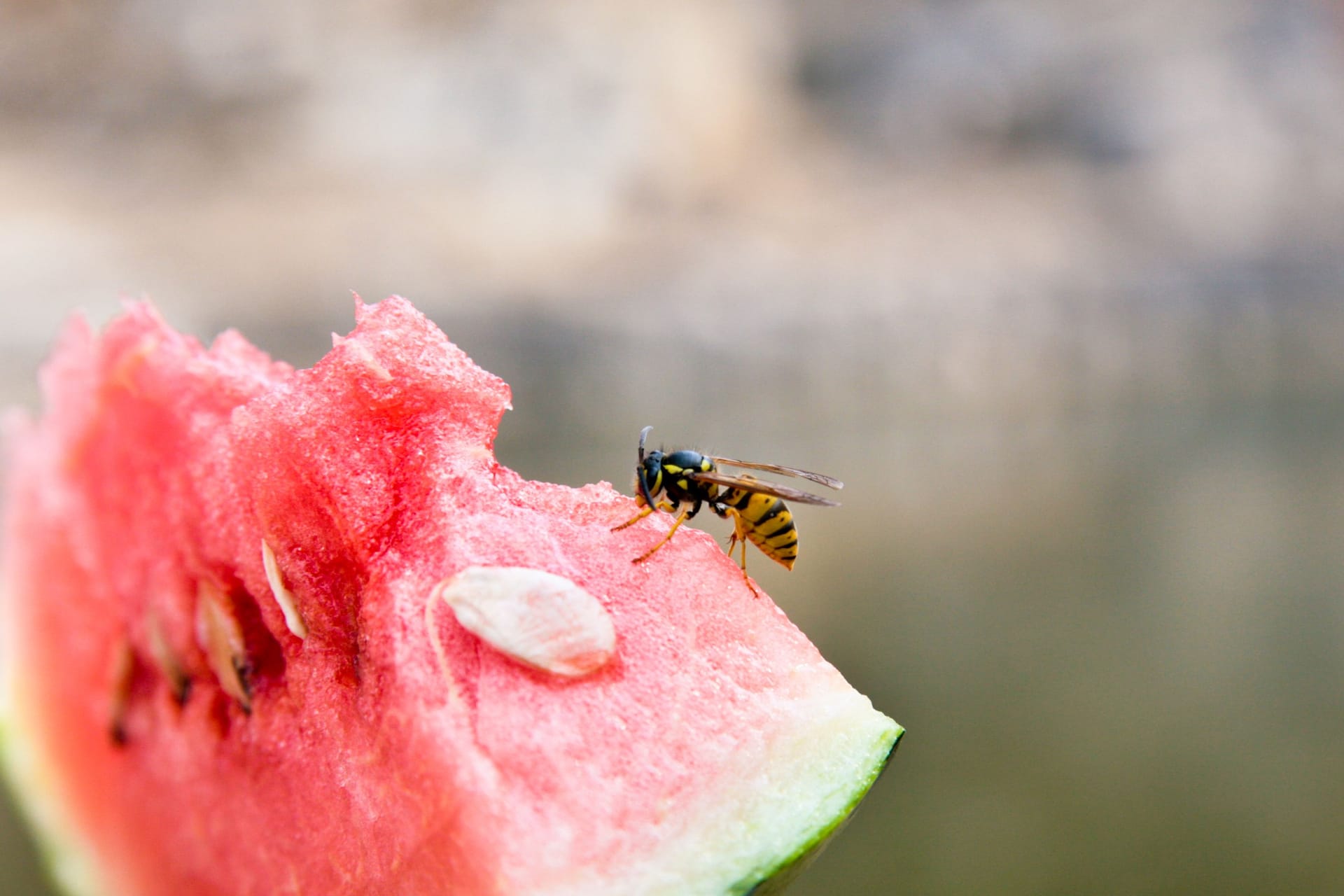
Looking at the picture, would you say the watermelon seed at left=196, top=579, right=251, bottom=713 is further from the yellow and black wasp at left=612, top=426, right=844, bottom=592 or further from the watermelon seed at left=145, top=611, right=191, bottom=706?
the yellow and black wasp at left=612, top=426, right=844, bottom=592

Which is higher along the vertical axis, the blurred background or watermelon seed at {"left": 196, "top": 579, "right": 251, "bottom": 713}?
the blurred background

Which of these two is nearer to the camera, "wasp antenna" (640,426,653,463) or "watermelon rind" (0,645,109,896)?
"wasp antenna" (640,426,653,463)

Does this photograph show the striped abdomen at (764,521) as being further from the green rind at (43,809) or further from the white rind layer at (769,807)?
the green rind at (43,809)

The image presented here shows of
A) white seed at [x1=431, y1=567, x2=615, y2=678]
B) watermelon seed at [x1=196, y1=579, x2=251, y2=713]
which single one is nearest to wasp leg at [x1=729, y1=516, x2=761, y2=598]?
white seed at [x1=431, y1=567, x2=615, y2=678]

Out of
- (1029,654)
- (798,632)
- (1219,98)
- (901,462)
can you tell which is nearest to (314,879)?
(798,632)

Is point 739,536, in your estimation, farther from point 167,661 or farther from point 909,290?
point 909,290

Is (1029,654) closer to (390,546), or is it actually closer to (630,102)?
(390,546)
